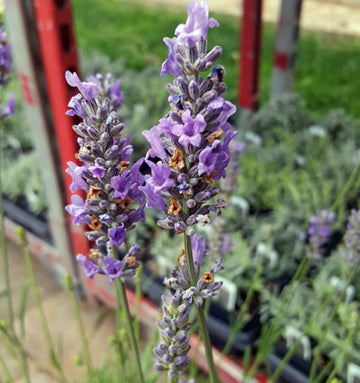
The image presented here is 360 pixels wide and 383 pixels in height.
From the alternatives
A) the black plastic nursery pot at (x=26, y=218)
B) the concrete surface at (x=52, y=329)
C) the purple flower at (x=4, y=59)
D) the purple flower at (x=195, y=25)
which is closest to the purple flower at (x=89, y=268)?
the purple flower at (x=195, y=25)

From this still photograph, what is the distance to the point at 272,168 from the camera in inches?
97.3

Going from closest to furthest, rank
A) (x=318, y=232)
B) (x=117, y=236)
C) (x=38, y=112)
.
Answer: (x=117, y=236) < (x=318, y=232) < (x=38, y=112)

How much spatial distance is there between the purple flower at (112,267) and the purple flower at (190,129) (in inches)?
9.4

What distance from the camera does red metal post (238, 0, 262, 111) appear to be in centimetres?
276

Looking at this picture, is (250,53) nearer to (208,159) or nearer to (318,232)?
(318,232)

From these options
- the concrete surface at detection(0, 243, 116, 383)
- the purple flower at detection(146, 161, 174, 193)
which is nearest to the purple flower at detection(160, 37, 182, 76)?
the purple flower at detection(146, 161, 174, 193)

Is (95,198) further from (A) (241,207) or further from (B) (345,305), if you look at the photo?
(A) (241,207)

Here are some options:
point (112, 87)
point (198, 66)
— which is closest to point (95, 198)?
point (198, 66)

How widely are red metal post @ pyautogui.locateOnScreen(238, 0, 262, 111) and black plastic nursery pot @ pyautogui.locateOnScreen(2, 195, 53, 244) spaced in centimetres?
159

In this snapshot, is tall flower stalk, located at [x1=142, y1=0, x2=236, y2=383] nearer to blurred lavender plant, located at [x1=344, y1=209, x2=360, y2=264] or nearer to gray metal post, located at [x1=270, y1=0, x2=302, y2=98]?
blurred lavender plant, located at [x1=344, y1=209, x2=360, y2=264]

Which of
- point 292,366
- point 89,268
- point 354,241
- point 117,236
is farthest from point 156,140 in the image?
point 292,366

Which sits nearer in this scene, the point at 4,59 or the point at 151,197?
the point at 151,197

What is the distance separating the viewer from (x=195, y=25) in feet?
1.68

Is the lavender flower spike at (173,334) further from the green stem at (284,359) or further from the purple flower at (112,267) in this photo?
the green stem at (284,359)
